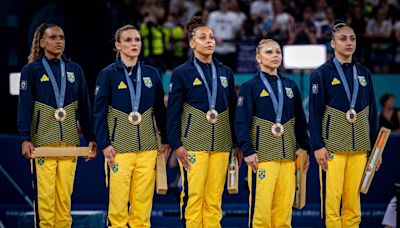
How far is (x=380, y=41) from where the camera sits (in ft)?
55.5

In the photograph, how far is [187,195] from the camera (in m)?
11.0

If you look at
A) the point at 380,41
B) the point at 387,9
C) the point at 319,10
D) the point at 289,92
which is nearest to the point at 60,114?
the point at 289,92

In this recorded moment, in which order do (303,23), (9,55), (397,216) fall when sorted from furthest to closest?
(303,23) → (9,55) → (397,216)

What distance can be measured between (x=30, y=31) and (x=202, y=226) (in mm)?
6082

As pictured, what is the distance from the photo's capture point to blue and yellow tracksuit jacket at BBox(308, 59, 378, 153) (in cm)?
1106

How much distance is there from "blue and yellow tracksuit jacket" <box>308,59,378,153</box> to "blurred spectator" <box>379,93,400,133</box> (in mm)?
4414

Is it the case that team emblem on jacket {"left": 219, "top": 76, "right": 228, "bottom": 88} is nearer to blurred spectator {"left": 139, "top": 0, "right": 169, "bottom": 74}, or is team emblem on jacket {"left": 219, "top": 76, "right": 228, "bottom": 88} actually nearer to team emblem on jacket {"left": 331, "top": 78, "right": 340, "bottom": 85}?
team emblem on jacket {"left": 331, "top": 78, "right": 340, "bottom": 85}

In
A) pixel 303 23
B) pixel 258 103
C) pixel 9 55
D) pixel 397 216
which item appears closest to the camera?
pixel 258 103

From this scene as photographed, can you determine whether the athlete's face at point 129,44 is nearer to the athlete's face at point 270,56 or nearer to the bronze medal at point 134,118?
the bronze medal at point 134,118

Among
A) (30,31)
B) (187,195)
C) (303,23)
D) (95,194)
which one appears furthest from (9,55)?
(187,195)

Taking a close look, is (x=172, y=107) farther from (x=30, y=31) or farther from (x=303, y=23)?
(x=303, y=23)

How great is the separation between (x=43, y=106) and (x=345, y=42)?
325 centimetres

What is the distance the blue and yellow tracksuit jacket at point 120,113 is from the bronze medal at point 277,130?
4.08 feet

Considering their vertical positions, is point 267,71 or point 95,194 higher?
point 267,71
